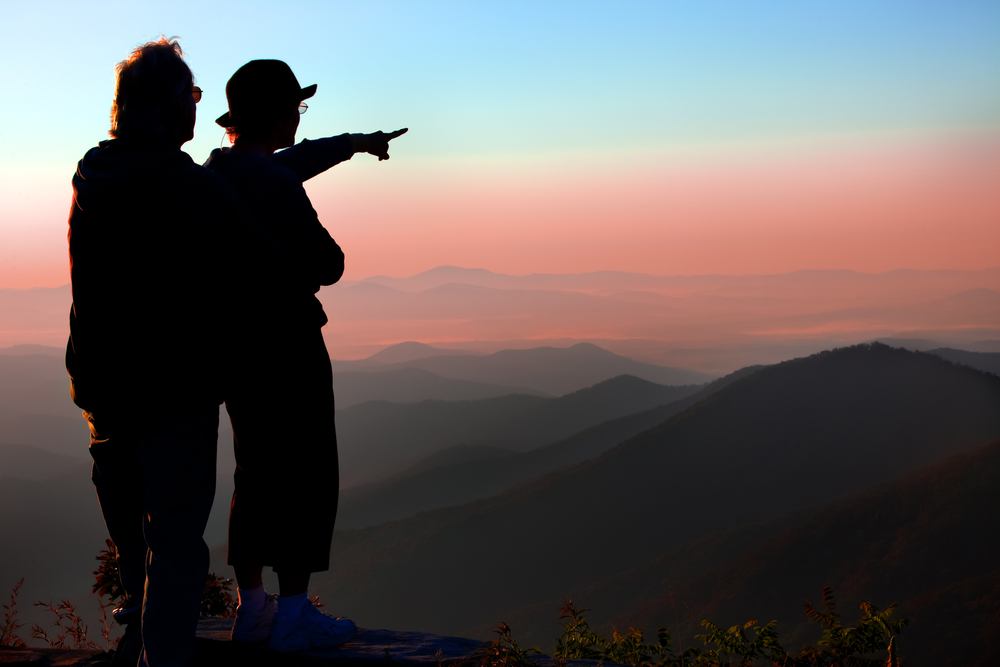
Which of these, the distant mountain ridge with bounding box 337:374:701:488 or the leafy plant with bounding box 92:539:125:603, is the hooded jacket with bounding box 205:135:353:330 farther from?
the distant mountain ridge with bounding box 337:374:701:488

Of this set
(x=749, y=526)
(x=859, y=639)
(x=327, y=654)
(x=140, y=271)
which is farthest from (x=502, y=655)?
(x=749, y=526)

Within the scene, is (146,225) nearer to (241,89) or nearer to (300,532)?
(241,89)

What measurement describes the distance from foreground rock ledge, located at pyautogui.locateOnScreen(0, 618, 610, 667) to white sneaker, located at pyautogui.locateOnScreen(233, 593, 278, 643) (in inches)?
1.5

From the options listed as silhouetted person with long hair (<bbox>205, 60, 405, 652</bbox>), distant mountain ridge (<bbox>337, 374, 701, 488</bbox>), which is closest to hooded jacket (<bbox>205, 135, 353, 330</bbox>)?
silhouetted person with long hair (<bbox>205, 60, 405, 652</bbox>)

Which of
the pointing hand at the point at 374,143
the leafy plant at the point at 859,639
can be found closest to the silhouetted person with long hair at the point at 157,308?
the pointing hand at the point at 374,143

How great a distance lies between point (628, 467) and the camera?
27.6m

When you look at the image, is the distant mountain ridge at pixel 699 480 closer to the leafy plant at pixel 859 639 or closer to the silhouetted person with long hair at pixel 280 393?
the leafy plant at pixel 859 639

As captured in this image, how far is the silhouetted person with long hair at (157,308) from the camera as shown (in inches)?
85.4

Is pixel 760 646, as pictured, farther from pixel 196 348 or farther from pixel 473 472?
pixel 473 472

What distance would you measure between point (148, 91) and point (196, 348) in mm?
812

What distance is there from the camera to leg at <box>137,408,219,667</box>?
2242 mm

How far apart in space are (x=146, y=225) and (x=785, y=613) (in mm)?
18684

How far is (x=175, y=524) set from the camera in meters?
2.29

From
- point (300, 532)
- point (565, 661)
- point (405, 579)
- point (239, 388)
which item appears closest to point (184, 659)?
point (300, 532)
